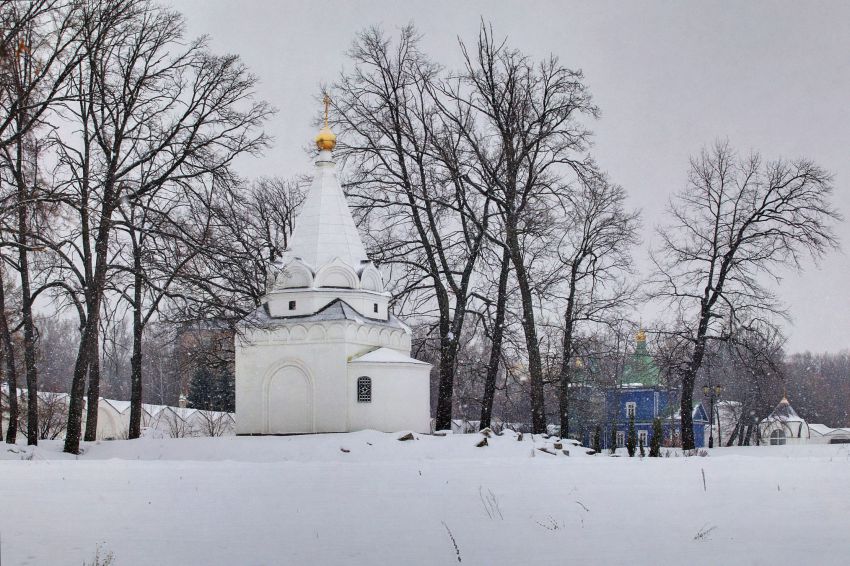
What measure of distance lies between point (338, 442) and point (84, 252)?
784 cm

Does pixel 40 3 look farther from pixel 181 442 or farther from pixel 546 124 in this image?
pixel 546 124

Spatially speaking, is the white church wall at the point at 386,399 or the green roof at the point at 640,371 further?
the green roof at the point at 640,371

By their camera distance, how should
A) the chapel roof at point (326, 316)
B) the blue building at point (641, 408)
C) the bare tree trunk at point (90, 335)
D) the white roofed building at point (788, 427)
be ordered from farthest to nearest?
the blue building at point (641, 408) → the white roofed building at point (788, 427) → the chapel roof at point (326, 316) → the bare tree trunk at point (90, 335)

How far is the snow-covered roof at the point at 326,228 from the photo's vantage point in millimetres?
26297

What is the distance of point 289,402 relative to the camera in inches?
977

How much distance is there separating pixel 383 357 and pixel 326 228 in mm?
4443

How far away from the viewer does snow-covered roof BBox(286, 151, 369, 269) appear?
26.3 meters

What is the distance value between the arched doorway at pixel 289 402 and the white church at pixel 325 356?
27mm

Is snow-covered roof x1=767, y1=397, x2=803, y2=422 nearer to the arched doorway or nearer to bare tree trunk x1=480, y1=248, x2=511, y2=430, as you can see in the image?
bare tree trunk x1=480, y1=248, x2=511, y2=430

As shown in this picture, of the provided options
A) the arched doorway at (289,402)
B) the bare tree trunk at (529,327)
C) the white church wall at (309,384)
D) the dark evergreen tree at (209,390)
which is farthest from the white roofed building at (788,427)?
the arched doorway at (289,402)

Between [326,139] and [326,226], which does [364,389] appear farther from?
[326,139]

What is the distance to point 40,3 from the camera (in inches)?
564

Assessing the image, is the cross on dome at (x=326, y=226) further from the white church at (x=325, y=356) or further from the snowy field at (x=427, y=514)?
the snowy field at (x=427, y=514)

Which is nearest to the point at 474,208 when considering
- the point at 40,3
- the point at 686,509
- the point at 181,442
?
the point at 181,442
